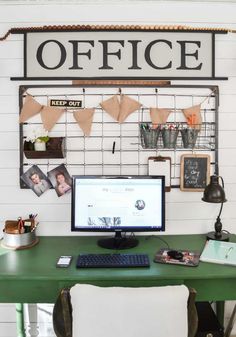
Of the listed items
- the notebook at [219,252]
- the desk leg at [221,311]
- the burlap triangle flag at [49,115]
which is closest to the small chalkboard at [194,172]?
the notebook at [219,252]

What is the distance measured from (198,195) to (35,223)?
1165 millimetres

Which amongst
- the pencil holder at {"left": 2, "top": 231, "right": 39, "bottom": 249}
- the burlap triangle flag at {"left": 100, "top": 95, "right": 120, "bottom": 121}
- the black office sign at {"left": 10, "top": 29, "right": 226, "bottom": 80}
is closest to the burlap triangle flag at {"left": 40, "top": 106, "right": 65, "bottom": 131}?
the black office sign at {"left": 10, "top": 29, "right": 226, "bottom": 80}

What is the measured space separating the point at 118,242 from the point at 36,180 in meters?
0.72

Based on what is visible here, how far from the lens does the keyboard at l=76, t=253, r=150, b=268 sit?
5.73 feet

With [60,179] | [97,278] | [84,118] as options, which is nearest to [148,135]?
Result: [84,118]

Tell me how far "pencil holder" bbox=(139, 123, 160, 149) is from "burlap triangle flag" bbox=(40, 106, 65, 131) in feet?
1.97

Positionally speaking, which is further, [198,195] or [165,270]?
[198,195]

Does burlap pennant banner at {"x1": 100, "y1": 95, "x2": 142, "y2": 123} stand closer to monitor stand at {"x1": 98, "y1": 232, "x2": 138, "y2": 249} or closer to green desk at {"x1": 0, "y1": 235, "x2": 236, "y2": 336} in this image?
monitor stand at {"x1": 98, "y1": 232, "x2": 138, "y2": 249}

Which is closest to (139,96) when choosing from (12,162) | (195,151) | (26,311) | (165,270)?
(195,151)

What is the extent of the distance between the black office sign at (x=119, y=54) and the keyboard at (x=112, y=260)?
1.21 metres

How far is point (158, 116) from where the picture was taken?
2254 mm

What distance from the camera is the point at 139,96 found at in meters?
2.28

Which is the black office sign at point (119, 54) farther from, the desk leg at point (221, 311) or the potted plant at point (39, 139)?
the desk leg at point (221, 311)

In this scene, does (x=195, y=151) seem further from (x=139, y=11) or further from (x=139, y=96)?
(x=139, y=11)
